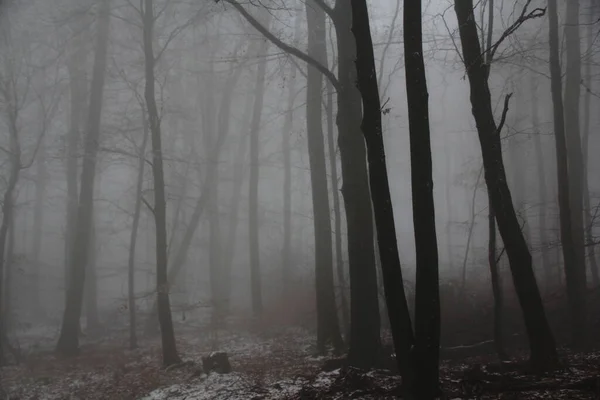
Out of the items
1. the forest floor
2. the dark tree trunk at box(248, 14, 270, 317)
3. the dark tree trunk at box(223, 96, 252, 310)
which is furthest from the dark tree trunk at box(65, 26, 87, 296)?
the dark tree trunk at box(223, 96, 252, 310)

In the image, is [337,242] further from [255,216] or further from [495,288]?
[255,216]

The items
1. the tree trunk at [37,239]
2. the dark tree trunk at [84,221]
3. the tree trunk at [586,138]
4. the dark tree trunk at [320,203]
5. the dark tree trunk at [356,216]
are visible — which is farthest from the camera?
the tree trunk at [37,239]

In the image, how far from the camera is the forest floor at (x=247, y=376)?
20.6 feet

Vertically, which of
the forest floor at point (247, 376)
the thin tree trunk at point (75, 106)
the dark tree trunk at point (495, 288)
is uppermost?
the thin tree trunk at point (75, 106)

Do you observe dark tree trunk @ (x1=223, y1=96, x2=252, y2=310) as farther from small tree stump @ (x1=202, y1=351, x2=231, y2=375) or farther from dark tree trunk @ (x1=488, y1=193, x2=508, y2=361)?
dark tree trunk @ (x1=488, y1=193, x2=508, y2=361)

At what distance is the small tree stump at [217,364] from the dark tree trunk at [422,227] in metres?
6.18

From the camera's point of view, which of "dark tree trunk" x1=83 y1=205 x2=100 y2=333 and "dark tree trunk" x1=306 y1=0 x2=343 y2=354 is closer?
"dark tree trunk" x1=306 y1=0 x2=343 y2=354

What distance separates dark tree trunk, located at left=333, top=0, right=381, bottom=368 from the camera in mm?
8148

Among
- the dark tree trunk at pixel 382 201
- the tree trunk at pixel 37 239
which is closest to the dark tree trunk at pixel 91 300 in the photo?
the tree trunk at pixel 37 239

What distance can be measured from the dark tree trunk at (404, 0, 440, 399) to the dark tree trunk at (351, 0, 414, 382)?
0.16 meters

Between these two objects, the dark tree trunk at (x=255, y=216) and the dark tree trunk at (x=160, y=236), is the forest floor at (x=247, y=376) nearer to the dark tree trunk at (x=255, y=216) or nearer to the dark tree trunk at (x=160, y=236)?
the dark tree trunk at (x=160, y=236)

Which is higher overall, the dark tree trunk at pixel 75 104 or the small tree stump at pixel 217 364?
the dark tree trunk at pixel 75 104

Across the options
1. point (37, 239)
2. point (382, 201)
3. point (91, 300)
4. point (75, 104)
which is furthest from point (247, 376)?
point (37, 239)

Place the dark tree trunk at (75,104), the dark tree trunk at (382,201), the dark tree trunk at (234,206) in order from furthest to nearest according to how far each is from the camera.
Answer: the dark tree trunk at (234,206), the dark tree trunk at (75,104), the dark tree trunk at (382,201)
